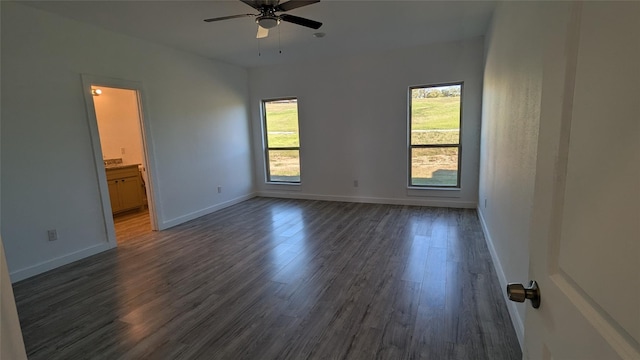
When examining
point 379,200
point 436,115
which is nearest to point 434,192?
point 379,200

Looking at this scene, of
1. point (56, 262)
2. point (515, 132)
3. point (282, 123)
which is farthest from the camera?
point (282, 123)

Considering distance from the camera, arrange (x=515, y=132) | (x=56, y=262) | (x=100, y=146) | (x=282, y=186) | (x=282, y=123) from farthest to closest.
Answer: (x=282, y=186) < (x=282, y=123) < (x=100, y=146) < (x=56, y=262) < (x=515, y=132)

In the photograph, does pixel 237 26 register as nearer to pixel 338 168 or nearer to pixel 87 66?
pixel 87 66

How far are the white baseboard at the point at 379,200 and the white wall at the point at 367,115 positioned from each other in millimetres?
18

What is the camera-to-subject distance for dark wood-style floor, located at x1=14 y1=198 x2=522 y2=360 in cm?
198

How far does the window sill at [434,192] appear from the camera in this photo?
202 inches

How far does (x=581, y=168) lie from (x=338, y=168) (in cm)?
534

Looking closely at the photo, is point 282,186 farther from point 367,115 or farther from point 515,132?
point 515,132

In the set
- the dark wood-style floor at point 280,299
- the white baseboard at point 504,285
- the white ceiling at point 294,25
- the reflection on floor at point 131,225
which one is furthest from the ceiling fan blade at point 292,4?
the reflection on floor at point 131,225

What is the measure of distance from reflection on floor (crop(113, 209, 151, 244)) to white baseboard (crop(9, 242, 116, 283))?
1.09 feet

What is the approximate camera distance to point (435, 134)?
17.0 feet

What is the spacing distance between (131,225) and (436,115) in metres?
5.39

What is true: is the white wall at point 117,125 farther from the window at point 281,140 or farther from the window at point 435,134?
the window at point 435,134

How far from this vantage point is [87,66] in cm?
361
